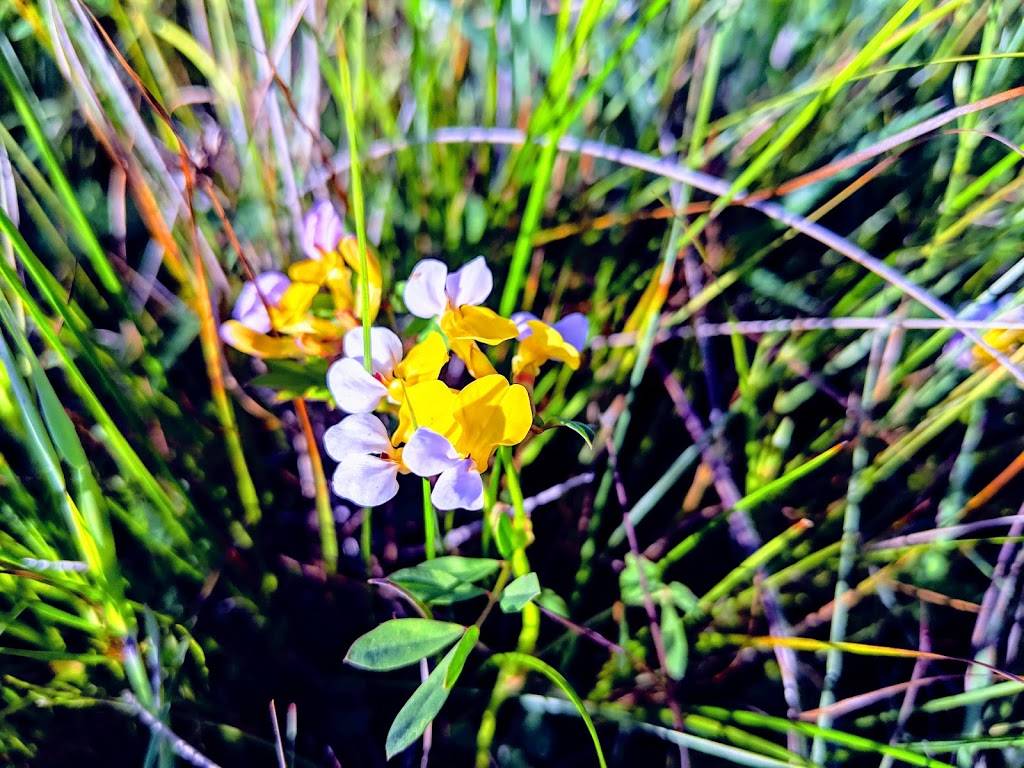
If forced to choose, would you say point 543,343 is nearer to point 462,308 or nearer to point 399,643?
point 462,308

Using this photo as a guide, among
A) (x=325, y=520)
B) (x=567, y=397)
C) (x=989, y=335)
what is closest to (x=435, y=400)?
(x=325, y=520)

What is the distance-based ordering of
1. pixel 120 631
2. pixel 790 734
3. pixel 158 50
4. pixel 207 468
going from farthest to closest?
pixel 158 50
pixel 207 468
pixel 790 734
pixel 120 631

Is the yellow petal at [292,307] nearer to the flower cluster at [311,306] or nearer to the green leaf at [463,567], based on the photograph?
the flower cluster at [311,306]

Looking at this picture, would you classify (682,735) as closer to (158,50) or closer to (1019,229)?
(1019,229)

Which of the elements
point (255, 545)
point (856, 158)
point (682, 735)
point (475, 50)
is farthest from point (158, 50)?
point (682, 735)

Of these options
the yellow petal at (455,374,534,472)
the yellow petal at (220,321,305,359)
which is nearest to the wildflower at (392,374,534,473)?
the yellow petal at (455,374,534,472)

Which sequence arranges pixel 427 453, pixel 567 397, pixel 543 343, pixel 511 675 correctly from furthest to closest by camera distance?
1. pixel 567 397
2. pixel 511 675
3. pixel 543 343
4. pixel 427 453
